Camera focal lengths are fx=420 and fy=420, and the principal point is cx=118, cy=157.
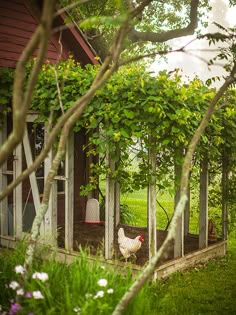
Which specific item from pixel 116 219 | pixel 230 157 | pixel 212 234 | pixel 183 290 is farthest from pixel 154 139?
pixel 116 219

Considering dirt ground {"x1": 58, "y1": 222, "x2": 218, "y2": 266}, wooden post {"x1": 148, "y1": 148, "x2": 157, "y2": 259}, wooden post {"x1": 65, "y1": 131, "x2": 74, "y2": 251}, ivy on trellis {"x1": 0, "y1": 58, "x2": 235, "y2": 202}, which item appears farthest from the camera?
dirt ground {"x1": 58, "y1": 222, "x2": 218, "y2": 266}

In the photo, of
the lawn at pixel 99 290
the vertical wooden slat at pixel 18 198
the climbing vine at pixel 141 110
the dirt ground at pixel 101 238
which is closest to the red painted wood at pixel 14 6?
the climbing vine at pixel 141 110

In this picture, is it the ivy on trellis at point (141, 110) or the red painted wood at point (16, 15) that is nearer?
the ivy on trellis at point (141, 110)

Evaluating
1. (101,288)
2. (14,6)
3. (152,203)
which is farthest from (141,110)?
(14,6)

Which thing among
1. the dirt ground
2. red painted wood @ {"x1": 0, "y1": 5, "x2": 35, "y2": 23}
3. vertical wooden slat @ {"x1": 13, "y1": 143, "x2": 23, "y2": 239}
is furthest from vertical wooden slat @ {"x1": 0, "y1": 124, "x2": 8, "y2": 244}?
red painted wood @ {"x1": 0, "y1": 5, "x2": 35, "y2": 23}

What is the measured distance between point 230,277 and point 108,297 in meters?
4.16

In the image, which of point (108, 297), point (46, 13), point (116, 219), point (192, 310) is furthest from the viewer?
point (116, 219)

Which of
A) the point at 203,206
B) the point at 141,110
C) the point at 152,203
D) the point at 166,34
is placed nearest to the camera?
the point at 141,110

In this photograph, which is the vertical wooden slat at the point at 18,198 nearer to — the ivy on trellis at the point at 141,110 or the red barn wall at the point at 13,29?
the ivy on trellis at the point at 141,110

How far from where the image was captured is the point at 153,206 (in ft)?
20.8

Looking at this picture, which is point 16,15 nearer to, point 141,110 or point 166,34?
point 141,110

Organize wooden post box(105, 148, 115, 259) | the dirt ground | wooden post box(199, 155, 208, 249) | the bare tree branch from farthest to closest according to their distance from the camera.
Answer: the bare tree branch
wooden post box(199, 155, 208, 249)
the dirt ground
wooden post box(105, 148, 115, 259)

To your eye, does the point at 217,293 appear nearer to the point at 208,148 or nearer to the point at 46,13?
the point at 208,148

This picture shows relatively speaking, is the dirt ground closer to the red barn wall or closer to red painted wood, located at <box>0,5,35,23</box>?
the red barn wall
